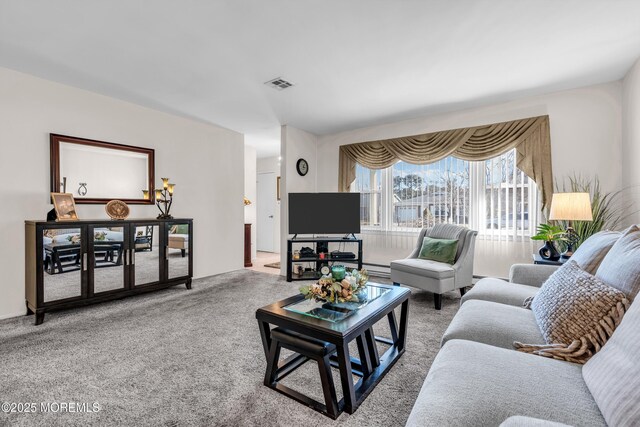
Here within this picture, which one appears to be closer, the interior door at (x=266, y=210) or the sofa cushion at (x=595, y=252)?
the sofa cushion at (x=595, y=252)

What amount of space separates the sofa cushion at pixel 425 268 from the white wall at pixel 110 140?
283cm

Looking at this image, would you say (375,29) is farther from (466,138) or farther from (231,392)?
(231,392)

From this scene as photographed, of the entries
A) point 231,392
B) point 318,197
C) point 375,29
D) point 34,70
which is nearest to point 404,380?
point 231,392

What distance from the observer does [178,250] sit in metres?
3.91

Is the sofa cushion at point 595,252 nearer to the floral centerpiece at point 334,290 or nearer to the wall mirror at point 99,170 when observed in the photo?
the floral centerpiece at point 334,290

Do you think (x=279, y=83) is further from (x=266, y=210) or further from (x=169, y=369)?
(x=266, y=210)

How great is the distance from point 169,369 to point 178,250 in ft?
7.00

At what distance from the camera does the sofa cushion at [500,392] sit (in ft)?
3.00

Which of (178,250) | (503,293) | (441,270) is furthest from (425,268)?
(178,250)

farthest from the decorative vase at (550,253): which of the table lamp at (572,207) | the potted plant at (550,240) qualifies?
the table lamp at (572,207)

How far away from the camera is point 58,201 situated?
3.09 metres

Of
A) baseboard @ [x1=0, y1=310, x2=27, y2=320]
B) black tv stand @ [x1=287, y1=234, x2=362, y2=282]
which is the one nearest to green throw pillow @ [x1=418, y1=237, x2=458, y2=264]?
black tv stand @ [x1=287, y1=234, x2=362, y2=282]

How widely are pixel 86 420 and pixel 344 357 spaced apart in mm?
1334

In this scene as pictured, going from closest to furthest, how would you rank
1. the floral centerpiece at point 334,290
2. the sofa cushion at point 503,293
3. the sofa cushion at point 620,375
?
the sofa cushion at point 620,375 < the floral centerpiece at point 334,290 < the sofa cushion at point 503,293
